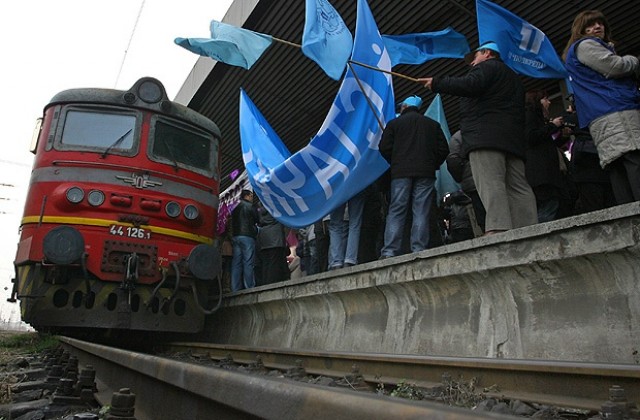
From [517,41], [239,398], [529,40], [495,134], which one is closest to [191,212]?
[495,134]

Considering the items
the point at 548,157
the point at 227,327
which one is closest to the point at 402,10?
the point at 548,157

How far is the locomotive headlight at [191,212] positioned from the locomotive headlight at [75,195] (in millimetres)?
1070

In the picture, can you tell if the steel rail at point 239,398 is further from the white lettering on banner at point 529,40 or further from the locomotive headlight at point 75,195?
the white lettering on banner at point 529,40

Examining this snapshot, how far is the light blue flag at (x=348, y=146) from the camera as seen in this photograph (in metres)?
5.00

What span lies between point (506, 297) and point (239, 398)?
2.02m

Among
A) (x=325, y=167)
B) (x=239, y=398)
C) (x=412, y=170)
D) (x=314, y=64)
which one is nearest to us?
(x=239, y=398)

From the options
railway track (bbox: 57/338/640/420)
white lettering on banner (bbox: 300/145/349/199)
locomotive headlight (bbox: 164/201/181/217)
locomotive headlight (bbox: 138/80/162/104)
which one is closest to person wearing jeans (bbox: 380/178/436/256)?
white lettering on banner (bbox: 300/145/349/199)

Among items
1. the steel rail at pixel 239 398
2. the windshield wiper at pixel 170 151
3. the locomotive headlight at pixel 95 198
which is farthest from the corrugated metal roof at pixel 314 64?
the steel rail at pixel 239 398

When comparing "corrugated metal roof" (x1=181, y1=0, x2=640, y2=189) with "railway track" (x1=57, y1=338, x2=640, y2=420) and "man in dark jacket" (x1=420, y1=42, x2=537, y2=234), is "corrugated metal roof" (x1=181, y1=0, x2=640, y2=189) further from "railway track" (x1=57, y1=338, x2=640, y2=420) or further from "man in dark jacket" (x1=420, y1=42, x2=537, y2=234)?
"railway track" (x1=57, y1=338, x2=640, y2=420)

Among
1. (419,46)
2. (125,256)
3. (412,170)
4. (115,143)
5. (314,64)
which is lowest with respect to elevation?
(125,256)

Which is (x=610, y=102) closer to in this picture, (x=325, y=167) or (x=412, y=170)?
(x=412, y=170)

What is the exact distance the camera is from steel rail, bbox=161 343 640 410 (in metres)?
1.79

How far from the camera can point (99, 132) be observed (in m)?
5.89

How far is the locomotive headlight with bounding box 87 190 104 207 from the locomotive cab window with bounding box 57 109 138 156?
518 mm
